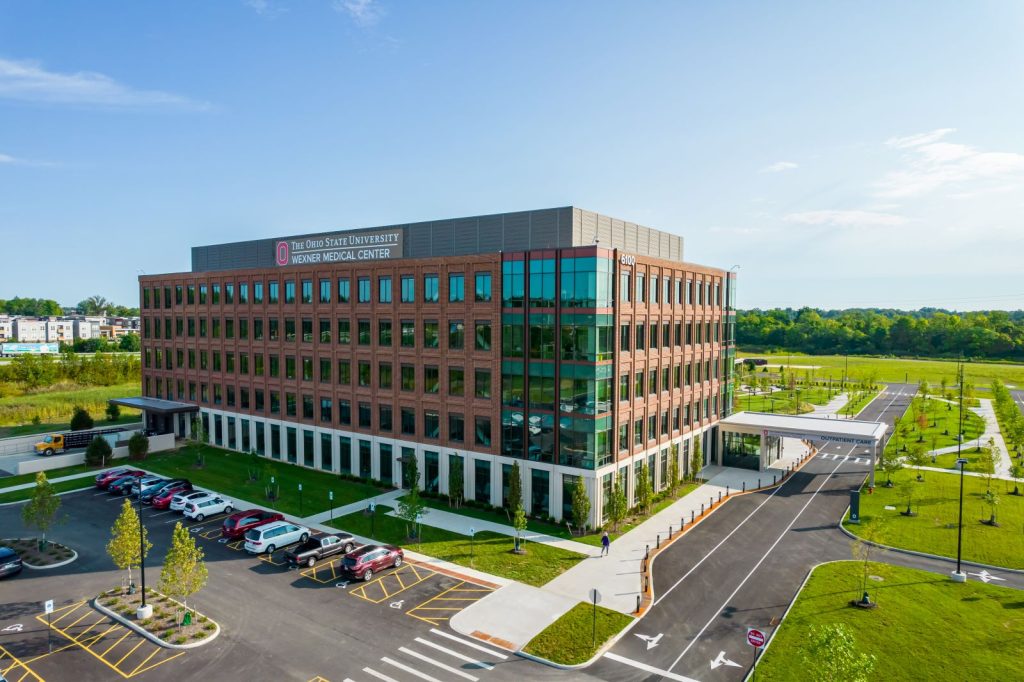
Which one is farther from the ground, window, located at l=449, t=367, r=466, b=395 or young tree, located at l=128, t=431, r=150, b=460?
window, located at l=449, t=367, r=466, b=395

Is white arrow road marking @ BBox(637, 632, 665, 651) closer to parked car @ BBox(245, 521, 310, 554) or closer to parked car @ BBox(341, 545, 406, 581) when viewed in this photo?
parked car @ BBox(341, 545, 406, 581)

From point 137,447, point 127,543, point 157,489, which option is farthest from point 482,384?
point 137,447

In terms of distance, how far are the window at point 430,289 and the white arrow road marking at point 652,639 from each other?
29.8 metres

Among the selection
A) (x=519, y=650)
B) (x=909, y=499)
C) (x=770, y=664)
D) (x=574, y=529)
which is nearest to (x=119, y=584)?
(x=519, y=650)

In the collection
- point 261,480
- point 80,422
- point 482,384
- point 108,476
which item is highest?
point 482,384

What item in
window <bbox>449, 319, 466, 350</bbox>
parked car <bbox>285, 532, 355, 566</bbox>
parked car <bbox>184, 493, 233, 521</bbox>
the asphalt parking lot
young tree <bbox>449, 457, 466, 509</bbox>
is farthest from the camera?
window <bbox>449, 319, 466, 350</bbox>

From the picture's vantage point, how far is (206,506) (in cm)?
4428

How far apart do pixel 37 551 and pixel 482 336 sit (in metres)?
31.7

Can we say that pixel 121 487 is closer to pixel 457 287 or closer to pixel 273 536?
pixel 273 536

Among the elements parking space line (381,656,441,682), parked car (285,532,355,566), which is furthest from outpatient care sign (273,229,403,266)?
parking space line (381,656,441,682)

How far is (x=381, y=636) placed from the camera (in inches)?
1082

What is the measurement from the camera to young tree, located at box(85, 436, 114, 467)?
58.4 metres

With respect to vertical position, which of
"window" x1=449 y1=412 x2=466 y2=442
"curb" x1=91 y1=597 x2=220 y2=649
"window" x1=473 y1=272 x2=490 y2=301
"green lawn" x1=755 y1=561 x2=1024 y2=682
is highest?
"window" x1=473 y1=272 x2=490 y2=301

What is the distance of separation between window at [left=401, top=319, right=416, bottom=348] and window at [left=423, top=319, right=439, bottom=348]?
113cm
